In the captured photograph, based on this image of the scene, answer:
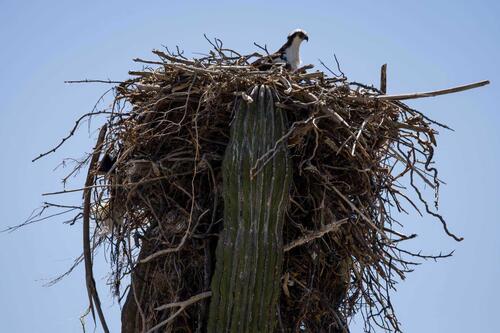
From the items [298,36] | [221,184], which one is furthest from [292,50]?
[221,184]

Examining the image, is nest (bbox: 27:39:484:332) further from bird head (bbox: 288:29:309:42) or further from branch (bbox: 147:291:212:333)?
bird head (bbox: 288:29:309:42)

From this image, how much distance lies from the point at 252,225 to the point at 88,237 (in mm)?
1414

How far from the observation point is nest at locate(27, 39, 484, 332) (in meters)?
5.66

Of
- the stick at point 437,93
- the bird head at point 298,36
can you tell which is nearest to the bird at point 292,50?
the bird head at point 298,36

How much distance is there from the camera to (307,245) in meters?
5.77

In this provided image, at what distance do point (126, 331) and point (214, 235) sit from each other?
1005 millimetres

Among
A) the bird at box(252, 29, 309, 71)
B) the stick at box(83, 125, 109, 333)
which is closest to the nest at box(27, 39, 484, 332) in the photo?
the stick at box(83, 125, 109, 333)

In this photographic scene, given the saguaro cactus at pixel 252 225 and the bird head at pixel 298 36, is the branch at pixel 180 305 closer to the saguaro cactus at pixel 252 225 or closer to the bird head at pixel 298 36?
the saguaro cactus at pixel 252 225

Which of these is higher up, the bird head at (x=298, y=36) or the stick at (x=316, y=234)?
the bird head at (x=298, y=36)

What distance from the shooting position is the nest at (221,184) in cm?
566

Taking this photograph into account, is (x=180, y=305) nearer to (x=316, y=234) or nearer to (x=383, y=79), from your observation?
(x=316, y=234)

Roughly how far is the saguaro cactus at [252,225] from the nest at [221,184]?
242 millimetres

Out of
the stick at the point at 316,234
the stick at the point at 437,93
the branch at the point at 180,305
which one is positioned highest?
the stick at the point at 437,93

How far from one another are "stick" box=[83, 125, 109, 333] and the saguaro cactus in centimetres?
101
